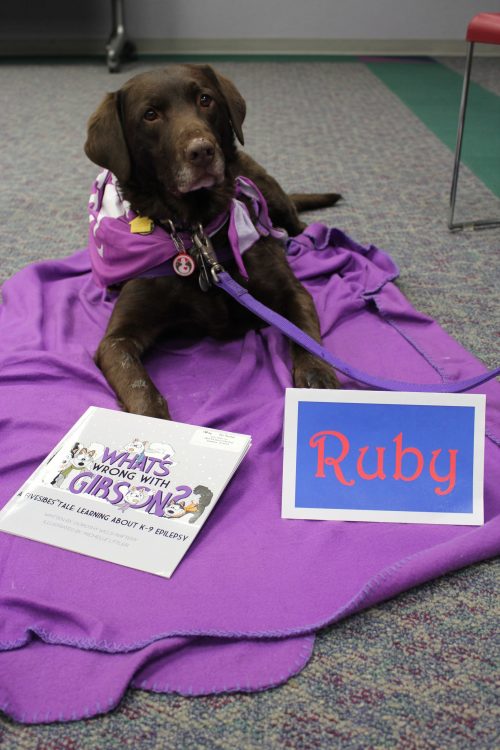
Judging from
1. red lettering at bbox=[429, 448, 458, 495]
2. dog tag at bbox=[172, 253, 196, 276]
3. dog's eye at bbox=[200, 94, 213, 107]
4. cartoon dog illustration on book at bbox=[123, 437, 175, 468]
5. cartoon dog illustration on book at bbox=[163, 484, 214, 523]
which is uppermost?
dog's eye at bbox=[200, 94, 213, 107]

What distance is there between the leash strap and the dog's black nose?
261mm

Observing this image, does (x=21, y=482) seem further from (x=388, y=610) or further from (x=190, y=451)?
(x=388, y=610)

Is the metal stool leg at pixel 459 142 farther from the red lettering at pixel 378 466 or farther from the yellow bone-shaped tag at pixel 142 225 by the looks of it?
the red lettering at pixel 378 466

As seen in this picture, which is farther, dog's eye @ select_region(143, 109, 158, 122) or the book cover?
dog's eye @ select_region(143, 109, 158, 122)

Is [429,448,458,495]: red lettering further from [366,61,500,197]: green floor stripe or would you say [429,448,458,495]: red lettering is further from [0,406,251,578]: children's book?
[366,61,500,197]: green floor stripe

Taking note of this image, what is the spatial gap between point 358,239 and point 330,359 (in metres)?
1.28

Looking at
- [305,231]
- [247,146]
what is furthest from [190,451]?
[247,146]

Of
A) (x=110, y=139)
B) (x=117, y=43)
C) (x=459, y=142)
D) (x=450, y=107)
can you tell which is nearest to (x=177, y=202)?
(x=110, y=139)

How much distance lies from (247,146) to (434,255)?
168cm

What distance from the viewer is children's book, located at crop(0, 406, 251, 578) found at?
1.28 meters

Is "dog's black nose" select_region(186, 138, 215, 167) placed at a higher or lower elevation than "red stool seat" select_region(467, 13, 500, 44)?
lower

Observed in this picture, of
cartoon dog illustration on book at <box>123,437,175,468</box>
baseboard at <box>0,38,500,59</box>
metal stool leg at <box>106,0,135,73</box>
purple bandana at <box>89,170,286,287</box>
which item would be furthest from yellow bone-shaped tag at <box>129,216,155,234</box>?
baseboard at <box>0,38,500,59</box>

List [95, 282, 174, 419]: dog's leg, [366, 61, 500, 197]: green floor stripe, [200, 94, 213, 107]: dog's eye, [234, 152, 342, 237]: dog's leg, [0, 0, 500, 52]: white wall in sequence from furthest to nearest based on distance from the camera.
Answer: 1. [0, 0, 500, 52]: white wall
2. [366, 61, 500, 197]: green floor stripe
3. [234, 152, 342, 237]: dog's leg
4. [200, 94, 213, 107]: dog's eye
5. [95, 282, 174, 419]: dog's leg

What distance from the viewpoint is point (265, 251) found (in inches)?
78.0
